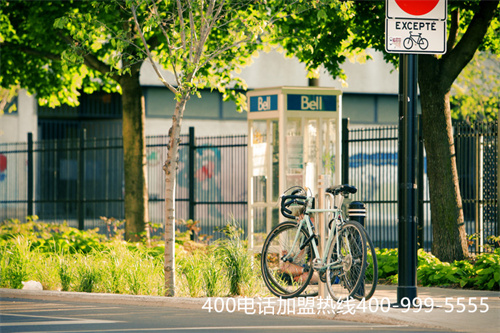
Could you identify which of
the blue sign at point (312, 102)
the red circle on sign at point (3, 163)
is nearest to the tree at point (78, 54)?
the blue sign at point (312, 102)

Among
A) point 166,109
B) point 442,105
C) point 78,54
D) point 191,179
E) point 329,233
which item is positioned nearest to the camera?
point 329,233

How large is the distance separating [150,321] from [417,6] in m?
4.37

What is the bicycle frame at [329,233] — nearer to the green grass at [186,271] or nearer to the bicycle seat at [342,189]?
the bicycle seat at [342,189]

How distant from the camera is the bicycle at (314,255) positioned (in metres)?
8.85

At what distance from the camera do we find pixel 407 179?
8969mm

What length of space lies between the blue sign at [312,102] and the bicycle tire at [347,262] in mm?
4344

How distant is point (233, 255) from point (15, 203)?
16.2 meters

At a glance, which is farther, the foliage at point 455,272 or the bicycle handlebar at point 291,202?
the foliage at point 455,272

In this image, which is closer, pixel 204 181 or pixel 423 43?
pixel 423 43

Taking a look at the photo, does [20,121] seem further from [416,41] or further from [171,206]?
[416,41]

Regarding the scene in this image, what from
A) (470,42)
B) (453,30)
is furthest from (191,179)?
(470,42)

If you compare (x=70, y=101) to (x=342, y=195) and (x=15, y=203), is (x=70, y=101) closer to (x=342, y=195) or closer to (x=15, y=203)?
(x=15, y=203)

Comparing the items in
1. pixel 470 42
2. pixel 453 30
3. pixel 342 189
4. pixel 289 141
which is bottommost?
pixel 342 189

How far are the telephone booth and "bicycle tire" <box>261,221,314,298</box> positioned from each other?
2.97m
